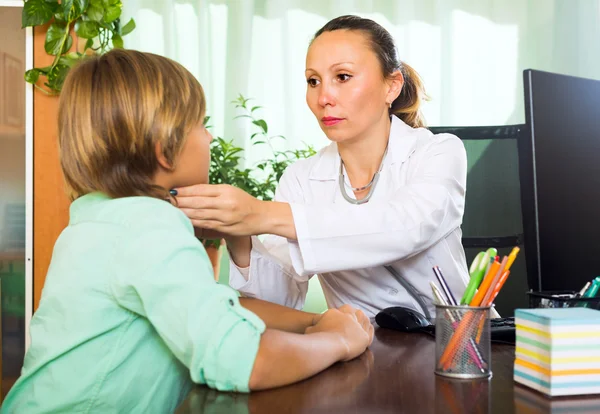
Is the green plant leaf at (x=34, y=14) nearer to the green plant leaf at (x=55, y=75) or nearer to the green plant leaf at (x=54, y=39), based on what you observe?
the green plant leaf at (x=54, y=39)

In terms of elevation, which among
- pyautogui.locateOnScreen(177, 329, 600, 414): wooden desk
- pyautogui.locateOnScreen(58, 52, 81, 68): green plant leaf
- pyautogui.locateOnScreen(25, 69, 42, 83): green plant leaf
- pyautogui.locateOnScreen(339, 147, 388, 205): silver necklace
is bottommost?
pyautogui.locateOnScreen(177, 329, 600, 414): wooden desk

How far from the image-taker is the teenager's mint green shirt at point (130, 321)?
0.82 m

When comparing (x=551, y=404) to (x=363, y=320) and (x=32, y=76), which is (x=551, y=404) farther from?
(x=32, y=76)

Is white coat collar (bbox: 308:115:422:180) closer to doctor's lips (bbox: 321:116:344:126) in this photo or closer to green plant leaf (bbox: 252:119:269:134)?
doctor's lips (bbox: 321:116:344:126)

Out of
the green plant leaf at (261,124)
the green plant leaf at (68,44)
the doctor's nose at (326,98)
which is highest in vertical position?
the green plant leaf at (68,44)

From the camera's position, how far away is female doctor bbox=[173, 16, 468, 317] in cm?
125

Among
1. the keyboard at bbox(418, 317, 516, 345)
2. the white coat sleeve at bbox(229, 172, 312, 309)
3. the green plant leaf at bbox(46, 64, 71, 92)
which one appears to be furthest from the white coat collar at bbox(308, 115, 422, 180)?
the green plant leaf at bbox(46, 64, 71, 92)

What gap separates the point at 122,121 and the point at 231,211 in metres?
0.25

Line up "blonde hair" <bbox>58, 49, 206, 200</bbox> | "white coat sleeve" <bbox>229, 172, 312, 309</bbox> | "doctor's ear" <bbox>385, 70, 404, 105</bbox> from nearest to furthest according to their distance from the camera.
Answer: "blonde hair" <bbox>58, 49, 206, 200</bbox> → "white coat sleeve" <bbox>229, 172, 312, 309</bbox> → "doctor's ear" <bbox>385, 70, 404, 105</bbox>

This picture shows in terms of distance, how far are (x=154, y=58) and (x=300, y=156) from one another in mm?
2430

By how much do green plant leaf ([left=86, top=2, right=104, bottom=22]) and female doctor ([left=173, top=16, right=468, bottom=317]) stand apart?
5.38ft

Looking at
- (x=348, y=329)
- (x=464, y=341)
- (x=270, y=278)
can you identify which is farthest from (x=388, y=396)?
(x=270, y=278)

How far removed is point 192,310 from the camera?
82 cm

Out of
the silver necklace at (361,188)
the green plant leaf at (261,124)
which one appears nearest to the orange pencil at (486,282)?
the silver necklace at (361,188)
